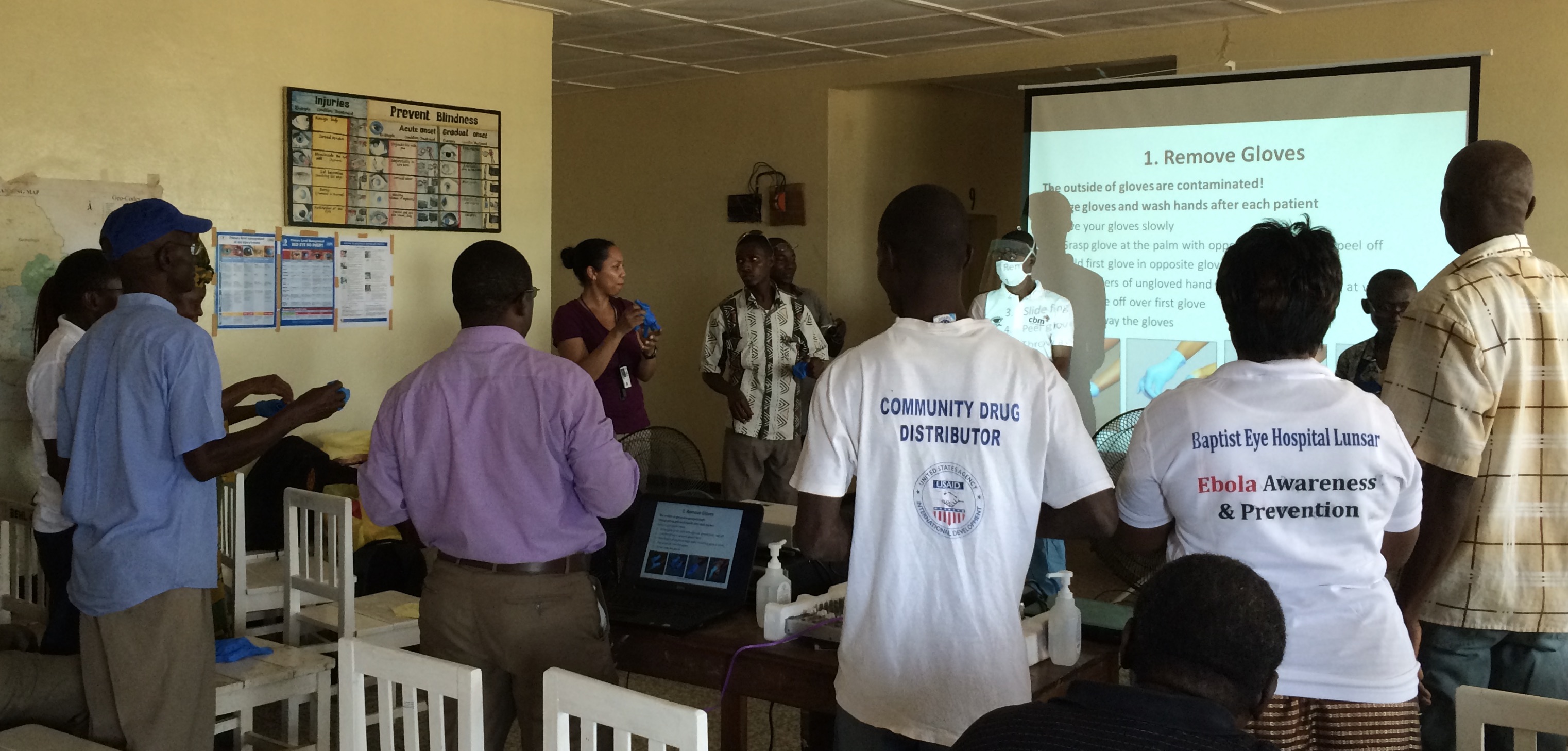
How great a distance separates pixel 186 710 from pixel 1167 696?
205 centimetres

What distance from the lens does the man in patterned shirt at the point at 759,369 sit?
17.6 ft

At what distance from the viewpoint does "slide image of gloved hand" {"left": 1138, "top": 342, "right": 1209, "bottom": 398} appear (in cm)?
534

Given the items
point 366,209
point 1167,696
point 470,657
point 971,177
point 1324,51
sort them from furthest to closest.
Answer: point 971,177 → point 1324,51 → point 366,209 → point 470,657 → point 1167,696

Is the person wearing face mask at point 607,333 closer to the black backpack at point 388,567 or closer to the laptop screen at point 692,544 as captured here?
the black backpack at point 388,567

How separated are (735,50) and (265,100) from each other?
2726 mm

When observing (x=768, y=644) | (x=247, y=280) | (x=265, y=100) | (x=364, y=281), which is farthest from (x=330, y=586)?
(x=265, y=100)

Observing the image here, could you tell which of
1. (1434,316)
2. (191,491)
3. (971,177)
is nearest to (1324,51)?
(971,177)

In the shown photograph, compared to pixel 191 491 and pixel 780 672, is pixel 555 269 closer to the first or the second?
pixel 191 491

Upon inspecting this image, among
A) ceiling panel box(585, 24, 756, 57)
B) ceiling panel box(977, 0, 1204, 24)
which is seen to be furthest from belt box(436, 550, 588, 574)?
ceiling panel box(585, 24, 756, 57)

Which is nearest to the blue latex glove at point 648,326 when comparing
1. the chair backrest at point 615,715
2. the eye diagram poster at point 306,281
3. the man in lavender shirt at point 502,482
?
the eye diagram poster at point 306,281

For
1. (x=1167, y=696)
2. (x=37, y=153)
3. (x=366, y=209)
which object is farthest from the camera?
(x=366, y=209)

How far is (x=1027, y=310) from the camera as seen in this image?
5176mm

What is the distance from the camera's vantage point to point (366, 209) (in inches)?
195

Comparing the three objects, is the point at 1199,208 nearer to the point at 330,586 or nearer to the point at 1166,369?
the point at 1166,369
